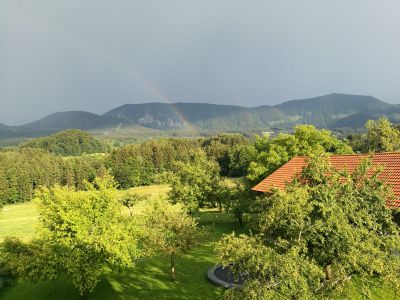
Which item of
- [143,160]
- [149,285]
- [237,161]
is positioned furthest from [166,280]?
[143,160]

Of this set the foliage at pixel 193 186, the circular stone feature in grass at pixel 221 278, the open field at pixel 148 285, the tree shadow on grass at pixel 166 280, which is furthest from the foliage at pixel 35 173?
the circular stone feature in grass at pixel 221 278

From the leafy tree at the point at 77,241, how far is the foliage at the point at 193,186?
73.8ft

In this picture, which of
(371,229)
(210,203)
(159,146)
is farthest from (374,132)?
(159,146)

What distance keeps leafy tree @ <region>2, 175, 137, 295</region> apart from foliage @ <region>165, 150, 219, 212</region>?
22.5 m

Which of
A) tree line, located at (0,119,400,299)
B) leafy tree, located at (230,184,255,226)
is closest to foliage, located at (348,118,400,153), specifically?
tree line, located at (0,119,400,299)

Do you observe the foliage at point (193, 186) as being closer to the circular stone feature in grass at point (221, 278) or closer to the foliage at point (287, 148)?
the foliage at point (287, 148)

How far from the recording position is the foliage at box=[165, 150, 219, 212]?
157 feet

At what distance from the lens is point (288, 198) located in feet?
45.2

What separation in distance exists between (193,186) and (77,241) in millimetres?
26976

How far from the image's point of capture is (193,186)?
161ft

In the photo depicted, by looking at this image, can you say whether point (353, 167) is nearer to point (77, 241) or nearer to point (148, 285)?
point (148, 285)

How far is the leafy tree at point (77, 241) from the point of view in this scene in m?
22.8

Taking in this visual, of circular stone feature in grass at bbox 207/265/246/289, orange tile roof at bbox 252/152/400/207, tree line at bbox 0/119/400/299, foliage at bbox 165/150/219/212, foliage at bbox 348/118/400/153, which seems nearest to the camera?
tree line at bbox 0/119/400/299

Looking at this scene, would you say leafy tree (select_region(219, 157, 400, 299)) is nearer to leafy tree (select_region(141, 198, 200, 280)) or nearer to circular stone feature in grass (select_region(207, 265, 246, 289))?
circular stone feature in grass (select_region(207, 265, 246, 289))
